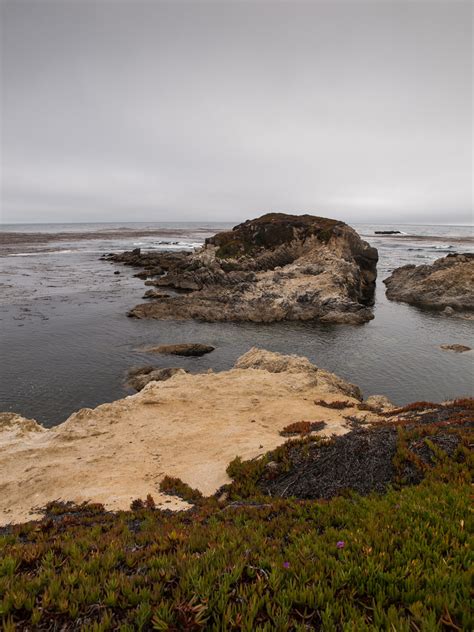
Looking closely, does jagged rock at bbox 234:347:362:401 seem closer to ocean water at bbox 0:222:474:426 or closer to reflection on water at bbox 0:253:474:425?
reflection on water at bbox 0:253:474:425

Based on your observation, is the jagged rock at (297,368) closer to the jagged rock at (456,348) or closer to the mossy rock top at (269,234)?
the jagged rock at (456,348)

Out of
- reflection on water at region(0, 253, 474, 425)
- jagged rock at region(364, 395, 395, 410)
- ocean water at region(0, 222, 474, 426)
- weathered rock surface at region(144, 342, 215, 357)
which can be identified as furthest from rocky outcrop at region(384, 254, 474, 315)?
weathered rock surface at region(144, 342, 215, 357)

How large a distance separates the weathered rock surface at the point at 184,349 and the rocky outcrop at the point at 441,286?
32025 mm

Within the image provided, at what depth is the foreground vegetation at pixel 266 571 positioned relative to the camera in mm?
4625

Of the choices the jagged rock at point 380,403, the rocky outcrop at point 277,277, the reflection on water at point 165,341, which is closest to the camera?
the jagged rock at point 380,403

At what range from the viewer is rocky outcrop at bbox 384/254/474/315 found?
1905 inches

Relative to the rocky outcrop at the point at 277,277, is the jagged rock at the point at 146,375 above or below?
below

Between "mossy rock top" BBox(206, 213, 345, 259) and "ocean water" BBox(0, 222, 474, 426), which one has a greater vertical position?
"mossy rock top" BBox(206, 213, 345, 259)

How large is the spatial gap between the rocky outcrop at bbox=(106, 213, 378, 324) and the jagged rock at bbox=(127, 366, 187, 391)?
16.4 m

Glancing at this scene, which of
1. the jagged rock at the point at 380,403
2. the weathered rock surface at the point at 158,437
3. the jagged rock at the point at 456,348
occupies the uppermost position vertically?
the jagged rock at the point at 456,348

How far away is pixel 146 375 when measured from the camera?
25438mm

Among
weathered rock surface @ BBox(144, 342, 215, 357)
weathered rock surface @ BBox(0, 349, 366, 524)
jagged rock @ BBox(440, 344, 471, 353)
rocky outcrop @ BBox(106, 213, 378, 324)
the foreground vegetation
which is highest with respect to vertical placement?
rocky outcrop @ BBox(106, 213, 378, 324)

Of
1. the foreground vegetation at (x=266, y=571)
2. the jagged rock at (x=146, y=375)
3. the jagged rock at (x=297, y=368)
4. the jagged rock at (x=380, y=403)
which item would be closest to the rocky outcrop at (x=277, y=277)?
the jagged rock at (x=297, y=368)

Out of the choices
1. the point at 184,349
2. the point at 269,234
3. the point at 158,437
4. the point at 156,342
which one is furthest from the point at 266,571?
the point at 269,234
